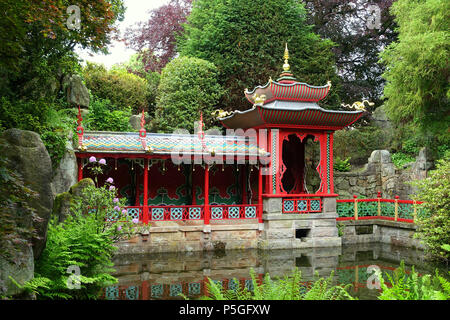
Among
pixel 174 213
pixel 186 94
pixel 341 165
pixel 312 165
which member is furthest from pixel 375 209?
pixel 186 94

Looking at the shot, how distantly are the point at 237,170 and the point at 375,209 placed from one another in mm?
5591

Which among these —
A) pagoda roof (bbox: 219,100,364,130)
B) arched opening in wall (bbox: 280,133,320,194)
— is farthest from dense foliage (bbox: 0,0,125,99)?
arched opening in wall (bbox: 280,133,320,194)

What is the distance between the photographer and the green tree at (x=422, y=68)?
15466mm

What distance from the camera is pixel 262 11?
20.7 metres

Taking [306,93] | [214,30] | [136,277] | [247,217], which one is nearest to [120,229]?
[136,277]

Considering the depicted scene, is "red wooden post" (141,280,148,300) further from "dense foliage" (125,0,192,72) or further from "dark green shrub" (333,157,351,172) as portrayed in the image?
"dense foliage" (125,0,192,72)

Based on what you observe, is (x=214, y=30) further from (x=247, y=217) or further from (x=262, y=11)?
(x=247, y=217)

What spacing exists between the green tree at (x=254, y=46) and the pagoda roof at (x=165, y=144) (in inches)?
210

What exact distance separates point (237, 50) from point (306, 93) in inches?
233

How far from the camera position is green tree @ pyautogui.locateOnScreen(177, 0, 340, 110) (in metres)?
20.1

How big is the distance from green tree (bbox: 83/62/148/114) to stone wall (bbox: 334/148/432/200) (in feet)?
32.4

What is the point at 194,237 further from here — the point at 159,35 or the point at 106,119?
the point at 159,35

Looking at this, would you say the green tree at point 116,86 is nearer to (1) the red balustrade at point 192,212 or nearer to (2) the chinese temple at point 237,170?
(2) the chinese temple at point 237,170

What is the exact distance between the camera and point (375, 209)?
662 inches
